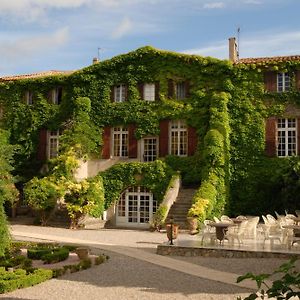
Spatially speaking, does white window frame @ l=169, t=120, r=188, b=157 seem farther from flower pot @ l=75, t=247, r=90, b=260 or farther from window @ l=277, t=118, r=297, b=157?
flower pot @ l=75, t=247, r=90, b=260

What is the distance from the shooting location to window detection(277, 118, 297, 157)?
81.6 ft

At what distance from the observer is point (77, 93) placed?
28.5 metres

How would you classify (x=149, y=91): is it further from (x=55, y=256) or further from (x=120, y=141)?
(x=55, y=256)

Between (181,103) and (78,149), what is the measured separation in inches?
252

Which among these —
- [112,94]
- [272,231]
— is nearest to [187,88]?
[112,94]

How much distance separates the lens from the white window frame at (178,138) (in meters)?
26.4

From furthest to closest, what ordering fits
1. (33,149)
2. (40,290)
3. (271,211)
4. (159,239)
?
(33,149), (271,211), (159,239), (40,290)

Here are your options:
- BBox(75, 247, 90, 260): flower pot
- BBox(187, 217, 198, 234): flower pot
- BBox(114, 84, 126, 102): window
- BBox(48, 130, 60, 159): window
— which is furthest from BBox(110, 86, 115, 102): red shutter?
BBox(75, 247, 90, 260): flower pot

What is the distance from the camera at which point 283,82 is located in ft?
83.3

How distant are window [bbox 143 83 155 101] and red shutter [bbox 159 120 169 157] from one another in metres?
1.78

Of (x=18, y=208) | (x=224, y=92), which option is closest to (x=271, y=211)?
(x=224, y=92)

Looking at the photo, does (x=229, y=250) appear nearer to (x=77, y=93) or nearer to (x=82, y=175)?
(x=82, y=175)

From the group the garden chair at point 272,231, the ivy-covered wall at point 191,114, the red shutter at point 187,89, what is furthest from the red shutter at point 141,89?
the garden chair at point 272,231

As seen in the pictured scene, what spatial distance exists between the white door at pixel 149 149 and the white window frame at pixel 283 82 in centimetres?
751
